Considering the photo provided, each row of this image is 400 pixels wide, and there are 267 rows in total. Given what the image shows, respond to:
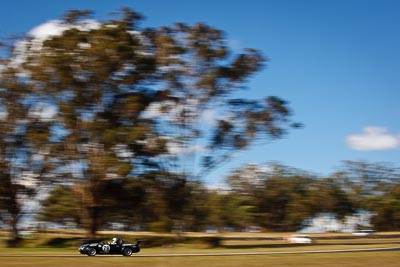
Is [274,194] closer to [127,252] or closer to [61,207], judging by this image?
[61,207]

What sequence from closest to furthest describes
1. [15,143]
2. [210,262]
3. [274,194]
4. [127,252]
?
[210,262] < [127,252] < [15,143] < [274,194]

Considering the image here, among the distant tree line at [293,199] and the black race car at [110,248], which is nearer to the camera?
the black race car at [110,248]

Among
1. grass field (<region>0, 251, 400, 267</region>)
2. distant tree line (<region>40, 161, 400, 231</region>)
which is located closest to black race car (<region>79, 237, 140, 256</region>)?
grass field (<region>0, 251, 400, 267</region>)

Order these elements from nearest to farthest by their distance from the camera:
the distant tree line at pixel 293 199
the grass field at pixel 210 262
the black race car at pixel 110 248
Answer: the grass field at pixel 210 262 → the black race car at pixel 110 248 → the distant tree line at pixel 293 199

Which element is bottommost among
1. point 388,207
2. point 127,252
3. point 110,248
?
point 127,252

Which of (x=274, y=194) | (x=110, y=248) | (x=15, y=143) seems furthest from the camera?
(x=274, y=194)

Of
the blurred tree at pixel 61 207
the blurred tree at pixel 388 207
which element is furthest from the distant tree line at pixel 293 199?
the blurred tree at pixel 61 207

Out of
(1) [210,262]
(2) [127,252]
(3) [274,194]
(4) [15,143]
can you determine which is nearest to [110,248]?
(2) [127,252]

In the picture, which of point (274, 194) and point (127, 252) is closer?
point (127, 252)

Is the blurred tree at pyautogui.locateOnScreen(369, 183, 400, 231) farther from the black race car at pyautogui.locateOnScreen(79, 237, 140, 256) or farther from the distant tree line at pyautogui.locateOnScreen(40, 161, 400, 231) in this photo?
the black race car at pyautogui.locateOnScreen(79, 237, 140, 256)

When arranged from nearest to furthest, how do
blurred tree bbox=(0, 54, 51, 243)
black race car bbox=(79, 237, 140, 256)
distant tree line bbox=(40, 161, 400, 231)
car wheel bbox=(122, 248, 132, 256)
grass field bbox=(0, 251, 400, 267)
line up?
grass field bbox=(0, 251, 400, 267) < black race car bbox=(79, 237, 140, 256) < car wheel bbox=(122, 248, 132, 256) < blurred tree bbox=(0, 54, 51, 243) < distant tree line bbox=(40, 161, 400, 231)

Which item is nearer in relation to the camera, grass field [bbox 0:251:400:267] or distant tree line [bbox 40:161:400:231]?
grass field [bbox 0:251:400:267]

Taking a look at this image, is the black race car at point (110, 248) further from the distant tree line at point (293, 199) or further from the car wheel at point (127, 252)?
the distant tree line at point (293, 199)

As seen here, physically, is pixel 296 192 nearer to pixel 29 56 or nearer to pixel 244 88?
pixel 244 88
